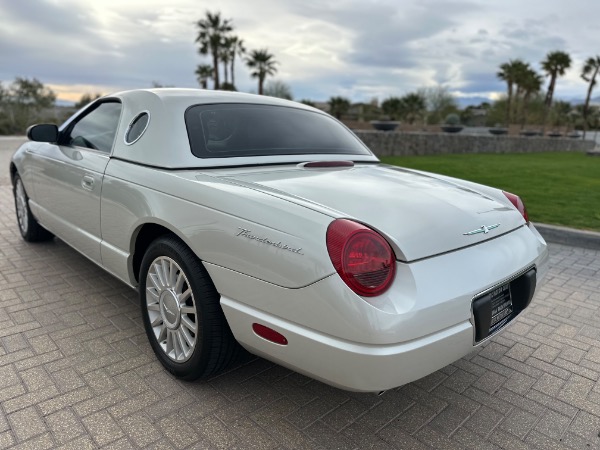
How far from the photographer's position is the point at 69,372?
2.53 metres

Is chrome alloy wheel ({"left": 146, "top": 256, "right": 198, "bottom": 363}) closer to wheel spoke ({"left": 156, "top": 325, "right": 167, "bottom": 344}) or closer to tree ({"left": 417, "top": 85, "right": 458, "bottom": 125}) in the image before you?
wheel spoke ({"left": 156, "top": 325, "right": 167, "bottom": 344})

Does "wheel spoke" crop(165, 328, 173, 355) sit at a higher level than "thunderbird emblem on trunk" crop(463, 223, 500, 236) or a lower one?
lower

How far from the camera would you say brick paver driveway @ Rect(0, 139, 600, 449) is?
82.0 inches

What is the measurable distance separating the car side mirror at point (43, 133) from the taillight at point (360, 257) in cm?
303

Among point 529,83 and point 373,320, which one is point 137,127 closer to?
point 373,320

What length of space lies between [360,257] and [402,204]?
17.9 inches

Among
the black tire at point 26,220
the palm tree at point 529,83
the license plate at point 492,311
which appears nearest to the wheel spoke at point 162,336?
the license plate at point 492,311

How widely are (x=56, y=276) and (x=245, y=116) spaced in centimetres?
232

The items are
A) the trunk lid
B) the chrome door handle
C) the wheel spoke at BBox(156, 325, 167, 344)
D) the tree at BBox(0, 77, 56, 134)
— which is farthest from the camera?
the tree at BBox(0, 77, 56, 134)

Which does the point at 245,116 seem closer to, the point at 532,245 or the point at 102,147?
the point at 102,147


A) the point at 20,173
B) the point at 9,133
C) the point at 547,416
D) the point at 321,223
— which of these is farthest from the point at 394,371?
the point at 9,133

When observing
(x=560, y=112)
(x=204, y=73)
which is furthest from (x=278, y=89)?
(x=560, y=112)

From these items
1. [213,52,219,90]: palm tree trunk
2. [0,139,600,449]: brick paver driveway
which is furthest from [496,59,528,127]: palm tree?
[0,139,600,449]: brick paver driveway

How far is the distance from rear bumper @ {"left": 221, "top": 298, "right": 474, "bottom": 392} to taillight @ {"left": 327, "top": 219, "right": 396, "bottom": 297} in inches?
9.0
